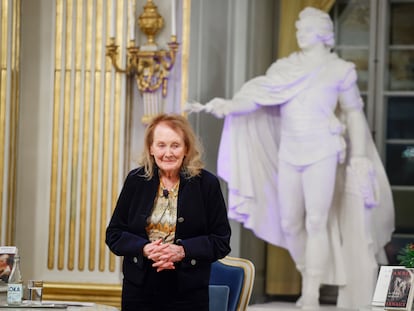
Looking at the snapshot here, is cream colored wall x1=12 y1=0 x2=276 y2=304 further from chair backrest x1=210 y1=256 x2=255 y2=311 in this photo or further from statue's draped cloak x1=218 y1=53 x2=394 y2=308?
chair backrest x1=210 y1=256 x2=255 y2=311

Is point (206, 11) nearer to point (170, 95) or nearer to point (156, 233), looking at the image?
point (170, 95)

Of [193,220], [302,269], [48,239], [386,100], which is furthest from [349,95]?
[193,220]

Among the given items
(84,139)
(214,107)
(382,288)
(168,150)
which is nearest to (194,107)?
(214,107)

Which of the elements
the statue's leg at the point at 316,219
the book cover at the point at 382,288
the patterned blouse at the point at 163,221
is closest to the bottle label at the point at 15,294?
the patterned blouse at the point at 163,221

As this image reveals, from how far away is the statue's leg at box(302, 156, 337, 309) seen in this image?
639 cm

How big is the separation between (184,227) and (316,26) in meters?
3.28

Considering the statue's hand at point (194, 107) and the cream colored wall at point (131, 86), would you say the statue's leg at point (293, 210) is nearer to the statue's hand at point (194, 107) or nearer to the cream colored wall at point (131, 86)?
the cream colored wall at point (131, 86)

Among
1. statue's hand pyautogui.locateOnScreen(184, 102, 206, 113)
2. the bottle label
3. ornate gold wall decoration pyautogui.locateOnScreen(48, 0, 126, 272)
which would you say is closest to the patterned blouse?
the bottle label

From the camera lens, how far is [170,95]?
668 centimetres

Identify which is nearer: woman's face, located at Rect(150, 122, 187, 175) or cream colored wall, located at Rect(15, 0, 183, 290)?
woman's face, located at Rect(150, 122, 187, 175)

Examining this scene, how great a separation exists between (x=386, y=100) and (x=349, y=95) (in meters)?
0.56

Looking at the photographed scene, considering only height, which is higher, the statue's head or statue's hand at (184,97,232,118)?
the statue's head

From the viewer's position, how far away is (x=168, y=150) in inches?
134

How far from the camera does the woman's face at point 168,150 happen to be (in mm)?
3404
